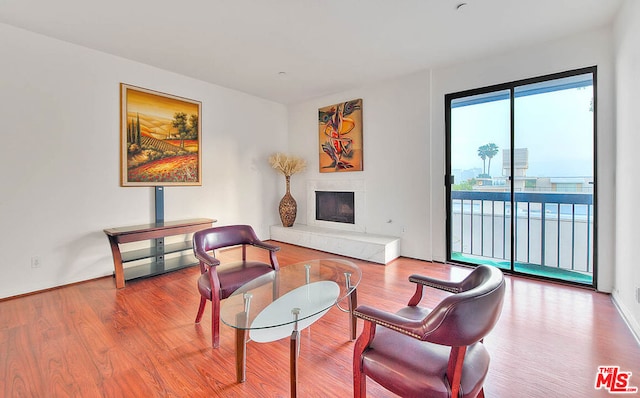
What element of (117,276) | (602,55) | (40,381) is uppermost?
(602,55)

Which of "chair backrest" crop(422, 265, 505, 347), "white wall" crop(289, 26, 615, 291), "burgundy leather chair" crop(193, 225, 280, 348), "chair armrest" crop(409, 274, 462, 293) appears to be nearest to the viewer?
"chair backrest" crop(422, 265, 505, 347)

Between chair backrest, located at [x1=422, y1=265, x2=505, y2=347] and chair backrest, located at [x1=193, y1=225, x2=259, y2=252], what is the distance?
1.98 m

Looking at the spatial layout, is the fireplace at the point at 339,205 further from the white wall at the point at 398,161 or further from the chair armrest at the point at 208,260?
the chair armrest at the point at 208,260

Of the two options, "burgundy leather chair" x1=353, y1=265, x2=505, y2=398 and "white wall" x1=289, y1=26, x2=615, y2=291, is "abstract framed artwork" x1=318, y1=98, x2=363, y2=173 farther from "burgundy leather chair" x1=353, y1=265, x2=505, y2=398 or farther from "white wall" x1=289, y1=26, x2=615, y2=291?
"burgundy leather chair" x1=353, y1=265, x2=505, y2=398

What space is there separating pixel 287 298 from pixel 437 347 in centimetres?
98

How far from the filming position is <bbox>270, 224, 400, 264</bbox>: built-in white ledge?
13.1 ft

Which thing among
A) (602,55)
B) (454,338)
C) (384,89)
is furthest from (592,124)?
(454,338)

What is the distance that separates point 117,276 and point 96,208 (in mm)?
932

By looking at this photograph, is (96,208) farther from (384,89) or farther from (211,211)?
(384,89)

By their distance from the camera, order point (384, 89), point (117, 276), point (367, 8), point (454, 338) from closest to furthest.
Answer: point (454, 338)
point (367, 8)
point (117, 276)
point (384, 89)

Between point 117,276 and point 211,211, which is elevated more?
point 211,211

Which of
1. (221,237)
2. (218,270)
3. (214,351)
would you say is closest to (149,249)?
(221,237)

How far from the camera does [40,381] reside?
167cm

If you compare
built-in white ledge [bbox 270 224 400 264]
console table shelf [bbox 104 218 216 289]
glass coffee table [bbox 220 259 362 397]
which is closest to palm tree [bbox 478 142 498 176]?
built-in white ledge [bbox 270 224 400 264]
